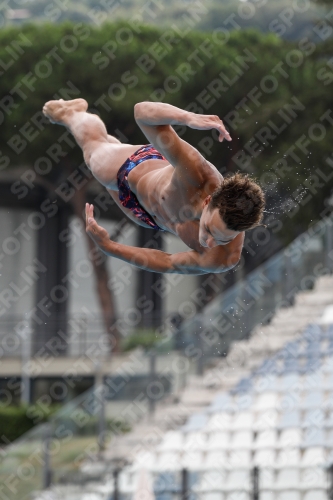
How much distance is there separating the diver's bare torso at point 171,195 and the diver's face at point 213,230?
0.16 meters

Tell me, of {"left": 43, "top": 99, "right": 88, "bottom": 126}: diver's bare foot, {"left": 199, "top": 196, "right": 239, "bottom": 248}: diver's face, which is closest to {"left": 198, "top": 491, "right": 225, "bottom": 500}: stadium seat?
{"left": 43, "top": 99, "right": 88, "bottom": 126}: diver's bare foot

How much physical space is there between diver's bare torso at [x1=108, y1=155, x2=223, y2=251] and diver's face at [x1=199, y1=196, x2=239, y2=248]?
16 centimetres

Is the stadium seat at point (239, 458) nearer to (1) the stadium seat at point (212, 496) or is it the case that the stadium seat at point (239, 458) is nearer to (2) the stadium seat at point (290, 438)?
(2) the stadium seat at point (290, 438)

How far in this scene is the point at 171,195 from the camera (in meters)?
4.34

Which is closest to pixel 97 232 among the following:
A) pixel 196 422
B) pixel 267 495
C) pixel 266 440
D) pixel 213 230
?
pixel 213 230

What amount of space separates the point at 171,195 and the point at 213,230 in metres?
0.46

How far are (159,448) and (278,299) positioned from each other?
108 inches

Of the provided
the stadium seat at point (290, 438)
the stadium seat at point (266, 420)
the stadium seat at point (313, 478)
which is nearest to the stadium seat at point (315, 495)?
the stadium seat at point (313, 478)

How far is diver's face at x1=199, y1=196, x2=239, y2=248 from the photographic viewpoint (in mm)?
3912

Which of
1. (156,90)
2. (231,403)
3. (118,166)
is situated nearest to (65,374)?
(156,90)

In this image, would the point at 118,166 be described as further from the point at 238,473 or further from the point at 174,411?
the point at 174,411

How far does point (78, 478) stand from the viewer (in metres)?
10.3

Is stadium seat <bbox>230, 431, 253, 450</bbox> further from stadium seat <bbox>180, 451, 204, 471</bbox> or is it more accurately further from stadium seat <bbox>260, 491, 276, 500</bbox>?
stadium seat <bbox>260, 491, 276, 500</bbox>

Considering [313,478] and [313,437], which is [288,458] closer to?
[313,437]
